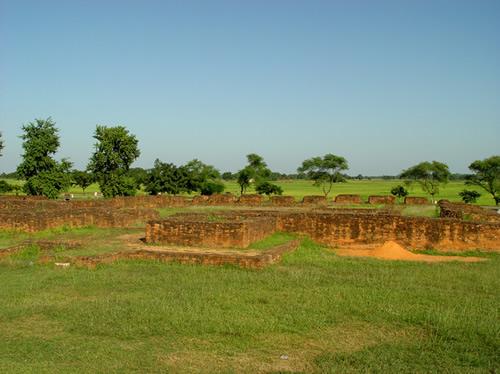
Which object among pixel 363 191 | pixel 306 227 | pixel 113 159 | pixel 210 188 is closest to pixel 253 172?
pixel 210 188

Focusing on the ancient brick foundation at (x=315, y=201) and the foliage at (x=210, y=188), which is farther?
the foliage at (x=210, y=188)

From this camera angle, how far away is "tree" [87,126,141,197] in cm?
2889

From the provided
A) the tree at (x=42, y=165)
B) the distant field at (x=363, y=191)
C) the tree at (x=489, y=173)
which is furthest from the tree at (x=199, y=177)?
the tree at (x=489, y=173)

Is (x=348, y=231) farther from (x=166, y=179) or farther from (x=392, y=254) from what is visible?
(x=166, y=179)

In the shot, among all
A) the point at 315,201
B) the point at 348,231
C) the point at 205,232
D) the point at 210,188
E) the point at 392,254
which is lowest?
the point at 392,254

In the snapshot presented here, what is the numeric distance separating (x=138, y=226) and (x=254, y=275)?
7.84 m

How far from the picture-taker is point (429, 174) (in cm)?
3316

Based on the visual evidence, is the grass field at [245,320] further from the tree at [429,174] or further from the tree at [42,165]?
the tree at [429,174]

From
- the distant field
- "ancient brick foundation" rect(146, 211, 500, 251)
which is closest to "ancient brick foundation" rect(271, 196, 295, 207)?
"ancient brick foundation" rect(146, 211, 500, 251)

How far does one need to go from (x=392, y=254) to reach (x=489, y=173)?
2302 centimetres

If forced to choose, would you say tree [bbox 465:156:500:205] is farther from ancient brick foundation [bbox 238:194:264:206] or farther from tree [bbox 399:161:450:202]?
ancient brick foundation [bbox 238:194:264:206]

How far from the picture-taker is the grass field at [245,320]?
14.4ft

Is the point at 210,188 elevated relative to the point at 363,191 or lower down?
elevated

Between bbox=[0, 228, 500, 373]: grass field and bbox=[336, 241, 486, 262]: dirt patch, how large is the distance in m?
1.89
